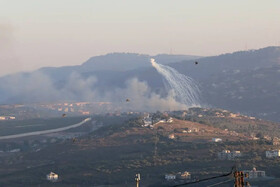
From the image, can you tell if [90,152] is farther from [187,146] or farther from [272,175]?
[272,175]

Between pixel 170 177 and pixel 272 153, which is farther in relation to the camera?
pixel 272 153

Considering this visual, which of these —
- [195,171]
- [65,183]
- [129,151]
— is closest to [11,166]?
[129,151]

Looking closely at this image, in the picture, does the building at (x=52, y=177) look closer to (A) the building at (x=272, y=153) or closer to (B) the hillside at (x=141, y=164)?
(B) the hillside at (x=141, y=164)

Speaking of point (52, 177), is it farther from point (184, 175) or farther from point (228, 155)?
point (228, 155)

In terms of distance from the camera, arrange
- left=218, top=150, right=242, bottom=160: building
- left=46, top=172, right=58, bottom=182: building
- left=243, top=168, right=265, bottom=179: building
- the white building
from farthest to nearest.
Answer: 1. left=218, top=150, right=242, bottom=160: building
2. left=46, top=172, right=58, bottom=182: building
3. the white building
4. left=243, top=168, right=265, bottom=179: building

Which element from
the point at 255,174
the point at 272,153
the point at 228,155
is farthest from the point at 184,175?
the point at 272,153

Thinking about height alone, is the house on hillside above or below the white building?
below

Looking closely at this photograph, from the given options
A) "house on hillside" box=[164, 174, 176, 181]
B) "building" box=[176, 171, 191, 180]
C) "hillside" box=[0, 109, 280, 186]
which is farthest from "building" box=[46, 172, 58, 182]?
"building" box=[176, 171, 191, 180]

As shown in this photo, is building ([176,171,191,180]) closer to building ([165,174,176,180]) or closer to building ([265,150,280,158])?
building ([165,174,176,180])
